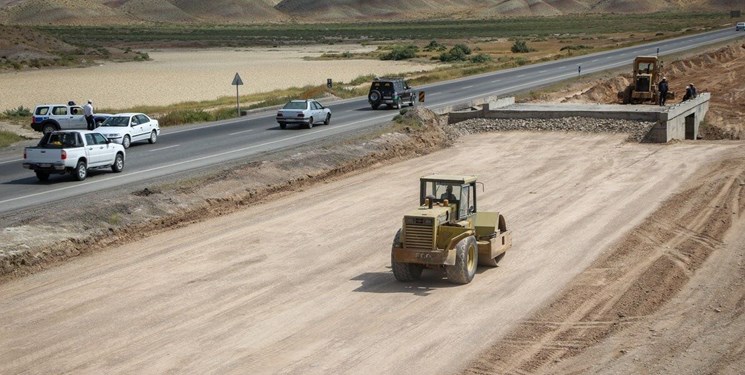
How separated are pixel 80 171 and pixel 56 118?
14.5 metres

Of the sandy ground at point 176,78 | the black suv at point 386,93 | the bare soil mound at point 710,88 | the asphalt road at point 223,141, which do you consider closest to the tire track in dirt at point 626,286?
the asphalt road at point 223,141

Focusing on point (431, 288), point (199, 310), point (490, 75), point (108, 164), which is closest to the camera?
point (199, 310)

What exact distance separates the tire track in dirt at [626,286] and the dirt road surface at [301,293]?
368mm

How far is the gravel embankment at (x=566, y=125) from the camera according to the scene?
45981mm

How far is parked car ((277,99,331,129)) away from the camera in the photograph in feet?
162

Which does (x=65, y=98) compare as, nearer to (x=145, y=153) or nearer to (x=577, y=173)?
(x=145, y=153)

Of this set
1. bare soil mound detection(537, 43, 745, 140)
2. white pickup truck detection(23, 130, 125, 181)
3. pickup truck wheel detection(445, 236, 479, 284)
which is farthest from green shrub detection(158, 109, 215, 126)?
pickup truck wheel detection(445, 236, 479, 284)

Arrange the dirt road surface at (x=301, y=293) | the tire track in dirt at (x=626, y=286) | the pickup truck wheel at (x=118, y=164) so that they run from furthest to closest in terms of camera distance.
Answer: the pickup truck wheel at (x=118, y=164) < the tire track in dirt at (x=626, y=286) < the dirt road surface at (x=301, y=293)

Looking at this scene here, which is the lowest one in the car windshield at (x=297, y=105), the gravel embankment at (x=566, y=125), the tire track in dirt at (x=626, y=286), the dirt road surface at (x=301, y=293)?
the tire track in dirt at (x=626, y=286)

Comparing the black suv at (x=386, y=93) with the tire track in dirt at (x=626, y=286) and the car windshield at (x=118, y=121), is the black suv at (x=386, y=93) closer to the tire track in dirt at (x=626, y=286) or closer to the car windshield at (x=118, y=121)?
the car windshield at (x=118, y=121)

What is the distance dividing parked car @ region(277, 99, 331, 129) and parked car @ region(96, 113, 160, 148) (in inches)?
292

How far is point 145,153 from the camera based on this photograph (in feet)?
135

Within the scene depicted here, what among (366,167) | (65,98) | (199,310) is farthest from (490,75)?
(199,310)

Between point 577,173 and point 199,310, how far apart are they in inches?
803
